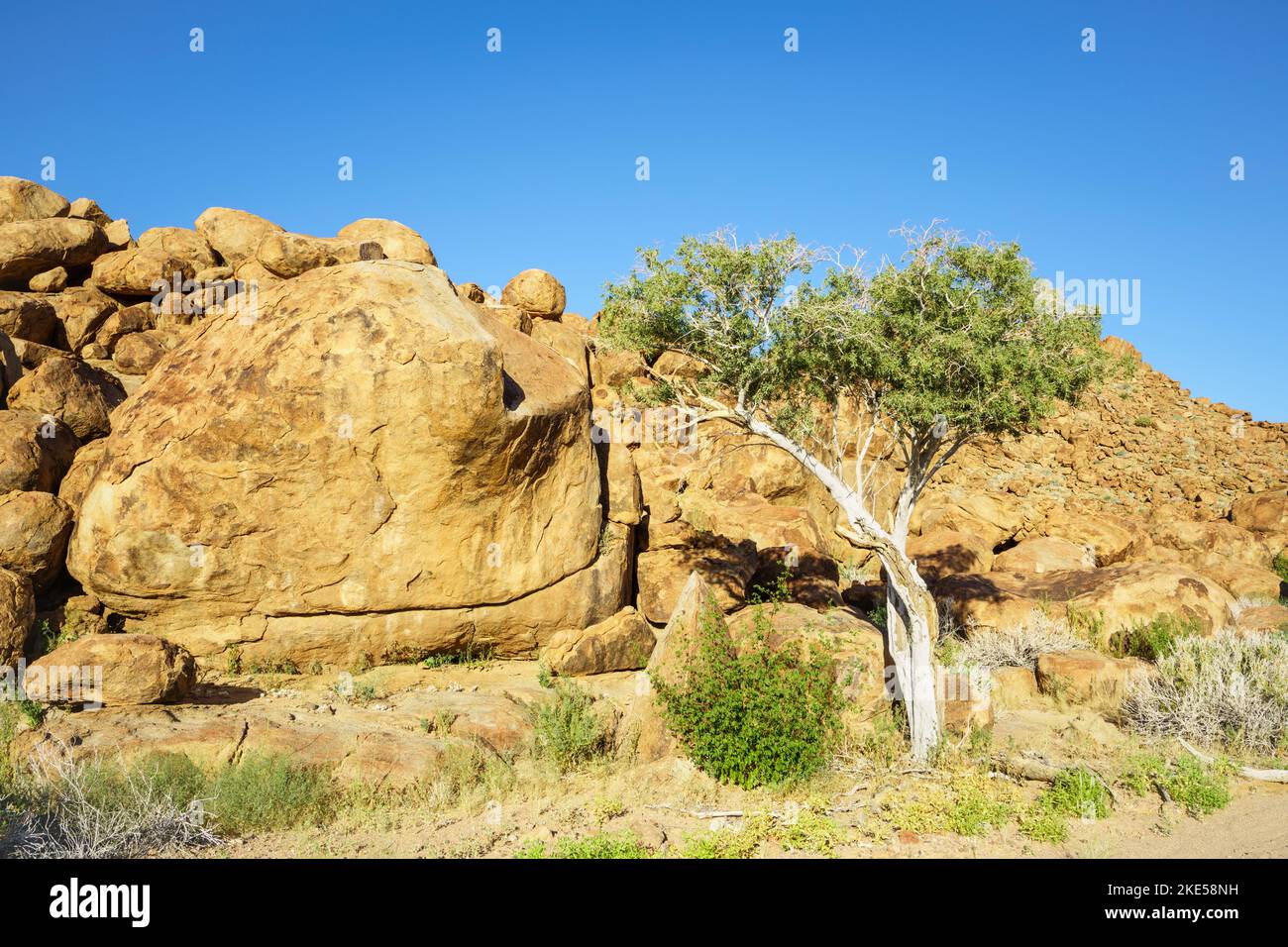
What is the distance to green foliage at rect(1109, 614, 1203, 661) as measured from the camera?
14750 mm

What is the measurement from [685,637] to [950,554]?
1286cm

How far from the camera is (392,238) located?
25.2 metres

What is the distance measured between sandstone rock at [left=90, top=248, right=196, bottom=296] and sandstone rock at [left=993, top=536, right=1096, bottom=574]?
22420 millimetres

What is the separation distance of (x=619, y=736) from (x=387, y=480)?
18.1 feet

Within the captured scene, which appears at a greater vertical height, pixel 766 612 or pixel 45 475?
pixel 45 475

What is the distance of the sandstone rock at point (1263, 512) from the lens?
2577 cm

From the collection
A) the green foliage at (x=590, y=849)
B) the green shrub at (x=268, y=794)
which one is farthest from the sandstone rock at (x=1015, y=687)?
the green shrub at (x=268, y=794)

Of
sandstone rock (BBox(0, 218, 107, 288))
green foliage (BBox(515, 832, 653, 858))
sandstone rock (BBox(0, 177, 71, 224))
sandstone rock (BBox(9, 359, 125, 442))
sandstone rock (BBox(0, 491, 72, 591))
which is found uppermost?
sandstone rock (BBox(0, 177, 71, 224))

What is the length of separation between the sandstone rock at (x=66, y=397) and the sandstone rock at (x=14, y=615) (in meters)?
4.28

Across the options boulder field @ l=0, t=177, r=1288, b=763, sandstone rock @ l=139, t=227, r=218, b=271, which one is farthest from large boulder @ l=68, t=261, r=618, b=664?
sandstone rock @ l=139, t=227, r=218, b=271

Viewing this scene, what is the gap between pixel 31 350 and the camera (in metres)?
17.4

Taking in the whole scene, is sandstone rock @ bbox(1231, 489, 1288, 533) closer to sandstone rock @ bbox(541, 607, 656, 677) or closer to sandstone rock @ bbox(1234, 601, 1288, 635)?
sandstone rock @ bbox(1234, 601, 1288, 635)
